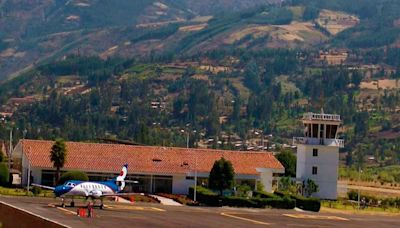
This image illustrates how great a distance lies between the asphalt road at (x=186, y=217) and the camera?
70.6 metres

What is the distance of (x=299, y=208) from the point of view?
10044 cm

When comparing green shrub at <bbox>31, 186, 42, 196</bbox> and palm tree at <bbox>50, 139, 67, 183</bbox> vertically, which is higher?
palm tree at <bbox>50, 139, 67, 183</bbox>

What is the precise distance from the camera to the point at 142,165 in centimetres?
11300

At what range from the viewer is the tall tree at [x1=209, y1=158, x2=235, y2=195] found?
104000mm

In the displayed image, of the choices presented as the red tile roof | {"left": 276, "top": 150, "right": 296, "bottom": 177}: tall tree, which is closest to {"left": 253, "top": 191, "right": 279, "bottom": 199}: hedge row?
the red tile roof

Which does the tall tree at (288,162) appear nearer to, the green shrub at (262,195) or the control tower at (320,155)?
the control tower at (320,155)

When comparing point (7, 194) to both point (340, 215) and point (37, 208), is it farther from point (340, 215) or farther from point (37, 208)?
point (340, 215)

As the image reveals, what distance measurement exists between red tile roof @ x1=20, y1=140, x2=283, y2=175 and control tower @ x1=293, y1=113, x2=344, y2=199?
303 cm

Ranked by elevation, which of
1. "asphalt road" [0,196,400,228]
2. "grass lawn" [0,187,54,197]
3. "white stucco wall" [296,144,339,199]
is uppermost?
"white stucco wall" [296,144,339,199]

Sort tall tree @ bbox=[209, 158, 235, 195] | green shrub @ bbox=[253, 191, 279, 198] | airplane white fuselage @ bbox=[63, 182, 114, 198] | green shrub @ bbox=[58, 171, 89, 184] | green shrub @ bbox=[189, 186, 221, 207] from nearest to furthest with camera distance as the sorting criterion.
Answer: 1. airplane white fuselage @ bbox=[63, 182, 114, 198]
2. green shrub @ bbox=[189, 186, 221, 207]
3. green shrub @ bbox=[253, 191, 279, 198]
4. green shrub @ bbox=[58, 171, 89, 184]
5. tall tree @ bbox=[209, 158, 235, 195]

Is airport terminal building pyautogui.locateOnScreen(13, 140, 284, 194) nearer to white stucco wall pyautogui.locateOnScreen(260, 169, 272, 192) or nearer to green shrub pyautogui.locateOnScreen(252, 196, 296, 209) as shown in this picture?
white stucco wall pyautogui.locateOnScreen(260, 169, 272, 192)

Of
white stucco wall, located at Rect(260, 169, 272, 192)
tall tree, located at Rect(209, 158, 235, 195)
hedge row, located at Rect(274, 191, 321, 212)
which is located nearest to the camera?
hedge row, located at Rect(274, 191, 321, 212)

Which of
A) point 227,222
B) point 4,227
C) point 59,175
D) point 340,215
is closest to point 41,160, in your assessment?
point 59,175

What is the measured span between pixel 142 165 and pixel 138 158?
2.20 metres
